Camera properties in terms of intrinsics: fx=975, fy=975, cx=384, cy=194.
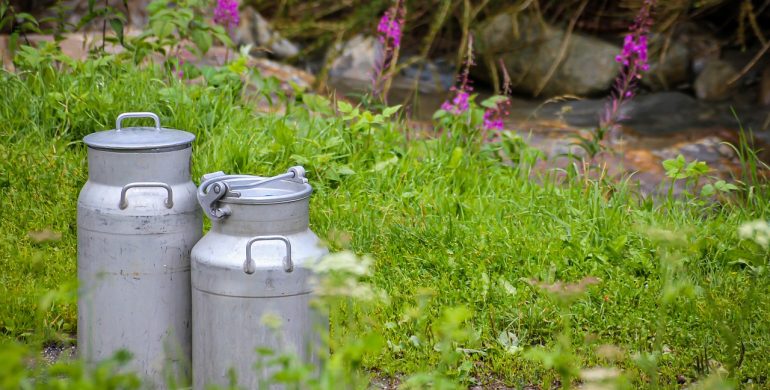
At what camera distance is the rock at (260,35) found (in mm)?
8727

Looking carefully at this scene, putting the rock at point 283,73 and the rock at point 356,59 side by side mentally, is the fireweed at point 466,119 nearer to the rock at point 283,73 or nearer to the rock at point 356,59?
the rock at point 283,73

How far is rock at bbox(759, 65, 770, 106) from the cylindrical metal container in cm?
635

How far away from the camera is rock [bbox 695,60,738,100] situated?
8117 millimetres

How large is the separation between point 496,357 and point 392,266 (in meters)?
0.71

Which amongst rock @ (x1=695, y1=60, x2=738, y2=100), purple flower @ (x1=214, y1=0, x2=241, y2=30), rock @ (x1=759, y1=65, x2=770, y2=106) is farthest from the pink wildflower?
rock @ (x1=759, y1=65, x2=770, y2=106)

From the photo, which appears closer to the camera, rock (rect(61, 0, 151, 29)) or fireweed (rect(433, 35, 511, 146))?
fireweed (rect(433, 35, 511, 146))

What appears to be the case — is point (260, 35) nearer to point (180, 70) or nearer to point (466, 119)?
point (180, 70)

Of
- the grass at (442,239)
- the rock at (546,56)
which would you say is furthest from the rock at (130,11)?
the grass at (442,239)

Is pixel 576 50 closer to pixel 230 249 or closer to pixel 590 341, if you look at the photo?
pixel 590 341

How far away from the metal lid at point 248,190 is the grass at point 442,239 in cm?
37

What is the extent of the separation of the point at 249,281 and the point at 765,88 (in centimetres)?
659

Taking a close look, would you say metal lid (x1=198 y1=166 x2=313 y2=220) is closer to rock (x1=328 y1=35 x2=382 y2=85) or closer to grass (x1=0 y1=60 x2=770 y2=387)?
grass (x1=0 y1=60 x2=770 y2=387)

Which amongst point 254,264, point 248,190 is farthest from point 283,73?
point 254,264

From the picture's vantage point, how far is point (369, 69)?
28.6 ft
